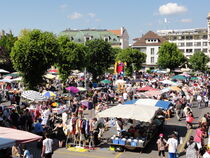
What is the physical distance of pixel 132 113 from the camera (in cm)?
1442

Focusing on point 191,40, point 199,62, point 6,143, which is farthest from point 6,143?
point 191,40

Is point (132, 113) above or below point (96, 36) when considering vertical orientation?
below

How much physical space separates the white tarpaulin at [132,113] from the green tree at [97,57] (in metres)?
29.2

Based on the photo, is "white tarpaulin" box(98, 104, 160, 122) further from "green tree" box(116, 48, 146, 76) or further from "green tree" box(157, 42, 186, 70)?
"green tree" box(157, 42, 186, 70)

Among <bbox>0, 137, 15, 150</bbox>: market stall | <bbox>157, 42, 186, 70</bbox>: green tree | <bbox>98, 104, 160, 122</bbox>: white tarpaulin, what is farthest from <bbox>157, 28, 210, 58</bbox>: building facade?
<bbox>0, 137, 15, 150</bbox>: market stall

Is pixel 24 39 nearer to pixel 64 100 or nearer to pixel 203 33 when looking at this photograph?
pixel 64 100

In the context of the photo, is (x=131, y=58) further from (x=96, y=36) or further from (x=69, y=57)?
(x=96, y=36)

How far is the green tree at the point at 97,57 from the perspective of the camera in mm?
44031

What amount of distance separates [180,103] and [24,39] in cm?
1530

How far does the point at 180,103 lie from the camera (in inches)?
901

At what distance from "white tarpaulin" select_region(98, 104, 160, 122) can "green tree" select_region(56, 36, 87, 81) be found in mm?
23791

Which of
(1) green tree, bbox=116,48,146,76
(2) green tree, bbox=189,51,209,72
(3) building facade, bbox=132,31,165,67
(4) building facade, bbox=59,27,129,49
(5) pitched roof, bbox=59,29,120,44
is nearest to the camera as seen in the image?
(1) green tree, bbox=116,48,146,76

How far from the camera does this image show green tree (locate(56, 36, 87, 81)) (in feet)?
126

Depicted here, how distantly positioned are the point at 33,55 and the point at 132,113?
50.1ft
